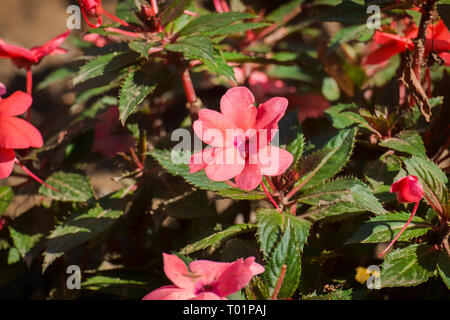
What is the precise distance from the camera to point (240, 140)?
2.56ft

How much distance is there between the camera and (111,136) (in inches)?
54.7

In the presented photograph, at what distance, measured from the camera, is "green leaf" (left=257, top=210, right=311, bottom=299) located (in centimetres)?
79

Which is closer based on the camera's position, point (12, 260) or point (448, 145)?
point (448, 145)

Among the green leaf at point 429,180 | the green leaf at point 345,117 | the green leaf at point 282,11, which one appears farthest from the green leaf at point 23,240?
the green leaf at point 282,11

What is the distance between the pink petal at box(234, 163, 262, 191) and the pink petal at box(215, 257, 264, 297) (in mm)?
116

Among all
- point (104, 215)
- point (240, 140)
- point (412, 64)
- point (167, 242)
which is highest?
point (412, 64)

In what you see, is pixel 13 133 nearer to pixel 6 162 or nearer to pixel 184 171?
pixel 6 162

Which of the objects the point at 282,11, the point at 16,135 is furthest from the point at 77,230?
the point at 282,11

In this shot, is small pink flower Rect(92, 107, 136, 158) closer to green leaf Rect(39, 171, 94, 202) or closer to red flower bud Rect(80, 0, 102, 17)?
green leaf Rect(39, 171, 94, 202)
